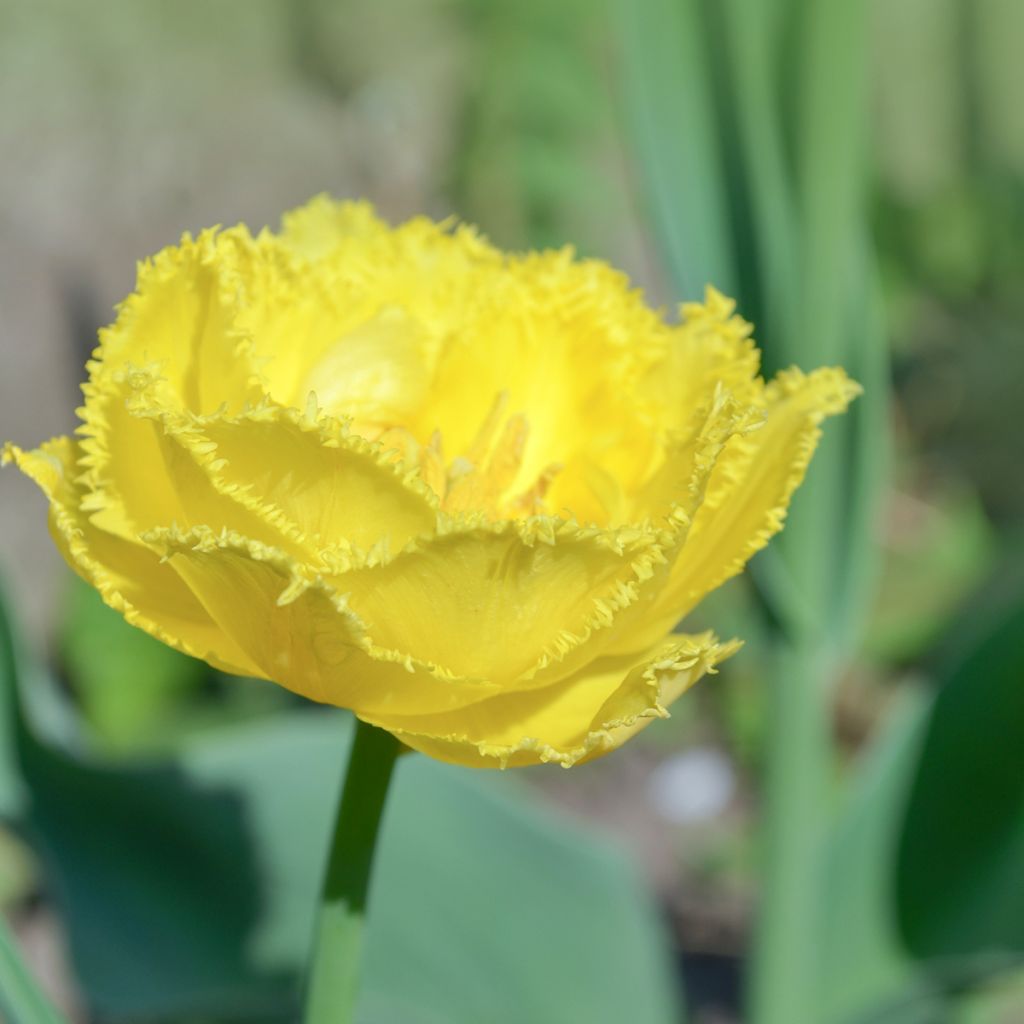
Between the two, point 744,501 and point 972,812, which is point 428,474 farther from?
point 972,812

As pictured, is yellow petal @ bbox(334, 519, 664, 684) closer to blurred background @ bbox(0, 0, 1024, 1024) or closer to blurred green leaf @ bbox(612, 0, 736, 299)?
blurred background @ bbox(0, 0, 1024, 1024)

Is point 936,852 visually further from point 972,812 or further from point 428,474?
point 428,474

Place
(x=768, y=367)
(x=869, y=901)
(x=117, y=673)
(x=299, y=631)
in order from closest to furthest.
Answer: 1. (x=299, y=631)
2. (x=768, y=367)
3. (x=869, y=901)
4. (x=117, y=673)

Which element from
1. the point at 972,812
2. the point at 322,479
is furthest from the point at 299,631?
the point at 972,812

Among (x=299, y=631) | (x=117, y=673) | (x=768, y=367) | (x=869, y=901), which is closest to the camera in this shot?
(x=299, y=631)

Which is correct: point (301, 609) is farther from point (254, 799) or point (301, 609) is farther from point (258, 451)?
point (254, 799)

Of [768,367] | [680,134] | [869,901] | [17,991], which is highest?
[680,134]

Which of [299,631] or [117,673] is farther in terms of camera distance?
[117,673]

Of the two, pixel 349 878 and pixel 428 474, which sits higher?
pixel 428 474
